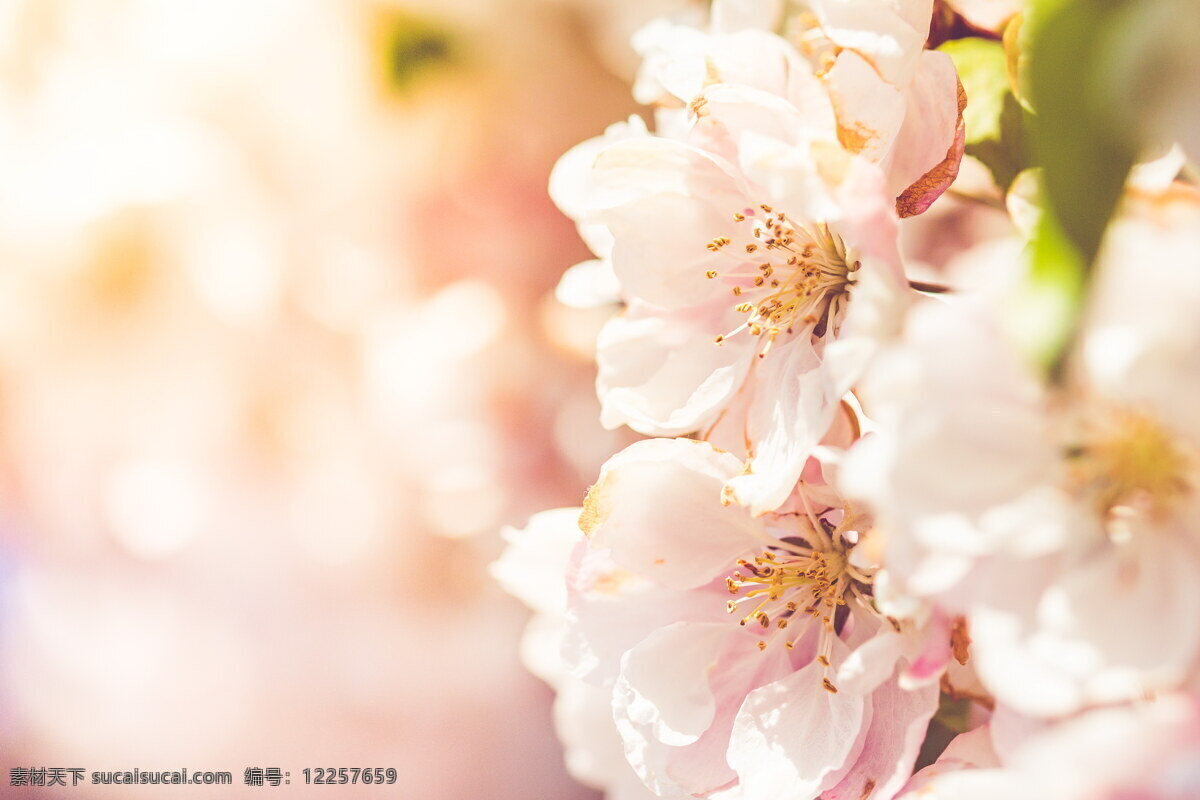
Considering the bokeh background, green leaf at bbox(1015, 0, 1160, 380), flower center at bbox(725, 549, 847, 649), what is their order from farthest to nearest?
the bokeh background, flower center at bbox(725, 549, 847, 649), green leaf at bbox(1015, 0, 1160, 380)

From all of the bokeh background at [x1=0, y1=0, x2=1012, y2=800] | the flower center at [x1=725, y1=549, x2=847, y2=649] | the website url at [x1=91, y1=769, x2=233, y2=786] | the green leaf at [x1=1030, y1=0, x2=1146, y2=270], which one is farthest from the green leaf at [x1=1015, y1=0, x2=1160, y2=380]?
the website url at [x1=91, y1=769, x2=233, y2=786]

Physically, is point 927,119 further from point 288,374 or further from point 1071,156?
point 288,374

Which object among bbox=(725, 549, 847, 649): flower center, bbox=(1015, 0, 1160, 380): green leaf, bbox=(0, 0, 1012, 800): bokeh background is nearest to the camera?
bbox=(1015, 0, 1160, 380): green leaf

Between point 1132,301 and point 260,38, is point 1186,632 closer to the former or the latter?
point 1132,301

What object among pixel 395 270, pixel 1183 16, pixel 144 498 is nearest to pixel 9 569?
pixel 144 498

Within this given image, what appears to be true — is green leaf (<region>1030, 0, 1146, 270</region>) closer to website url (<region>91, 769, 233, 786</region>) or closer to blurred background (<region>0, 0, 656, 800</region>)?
blurred background (<region>0, 0, 656, 800</region>)
